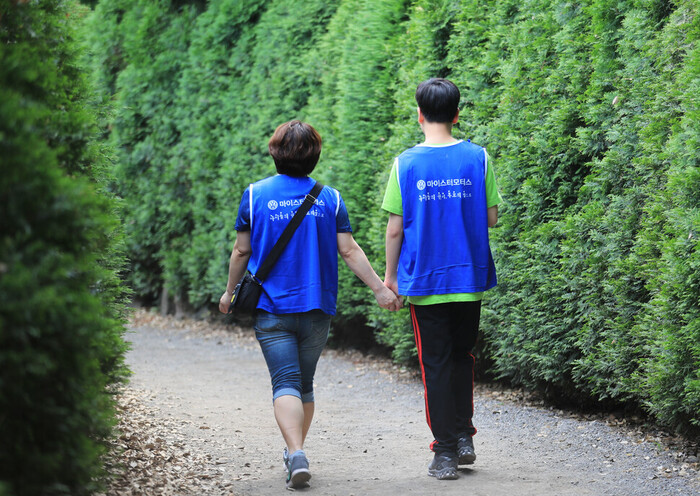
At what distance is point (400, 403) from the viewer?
6520 mm

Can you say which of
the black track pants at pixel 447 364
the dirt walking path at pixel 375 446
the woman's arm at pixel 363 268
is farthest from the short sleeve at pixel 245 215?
the dirt walking path at pixel 375 446

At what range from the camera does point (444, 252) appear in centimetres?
410

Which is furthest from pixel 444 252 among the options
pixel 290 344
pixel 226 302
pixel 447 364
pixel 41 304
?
pixel 41 304

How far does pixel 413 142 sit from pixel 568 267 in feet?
7.42

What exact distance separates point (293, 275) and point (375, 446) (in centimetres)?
153

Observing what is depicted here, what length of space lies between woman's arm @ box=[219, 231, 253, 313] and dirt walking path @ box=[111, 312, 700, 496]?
3.08ft

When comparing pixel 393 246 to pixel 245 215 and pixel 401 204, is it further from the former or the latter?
pixel 245 215

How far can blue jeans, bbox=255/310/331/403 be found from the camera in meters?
4.06

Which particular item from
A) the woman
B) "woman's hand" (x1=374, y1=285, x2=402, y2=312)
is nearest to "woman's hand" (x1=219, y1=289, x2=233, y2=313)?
the woman

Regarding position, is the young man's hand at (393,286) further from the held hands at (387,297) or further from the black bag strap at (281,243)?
the black bag strap at (281,243)

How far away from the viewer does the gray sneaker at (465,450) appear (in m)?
4.18

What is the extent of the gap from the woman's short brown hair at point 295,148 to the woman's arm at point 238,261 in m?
0.41

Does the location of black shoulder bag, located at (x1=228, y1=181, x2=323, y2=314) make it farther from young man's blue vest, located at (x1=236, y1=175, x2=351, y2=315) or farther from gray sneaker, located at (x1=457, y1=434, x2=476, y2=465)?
gray sneaker, located at (x1=457, y1=434, x2=476, y2=465)

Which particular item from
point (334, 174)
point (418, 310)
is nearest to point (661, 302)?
point (418, 310)
